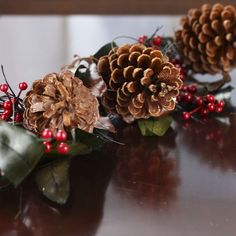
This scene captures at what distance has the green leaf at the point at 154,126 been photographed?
650 millimetres

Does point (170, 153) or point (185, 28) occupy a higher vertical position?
point (185, 28)

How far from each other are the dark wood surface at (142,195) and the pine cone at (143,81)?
6cm

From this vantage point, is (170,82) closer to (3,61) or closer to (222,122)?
(222,122)

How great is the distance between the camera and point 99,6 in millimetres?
1516

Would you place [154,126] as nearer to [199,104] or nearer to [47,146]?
[199,104]

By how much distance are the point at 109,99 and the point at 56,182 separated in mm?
179

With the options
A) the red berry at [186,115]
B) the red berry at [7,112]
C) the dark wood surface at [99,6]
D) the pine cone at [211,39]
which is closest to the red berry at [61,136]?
the red berry at [7,112]

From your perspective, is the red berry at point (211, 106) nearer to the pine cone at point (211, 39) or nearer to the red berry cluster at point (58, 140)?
the pine cone at point (211, 39)

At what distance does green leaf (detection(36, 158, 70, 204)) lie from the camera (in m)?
0.49

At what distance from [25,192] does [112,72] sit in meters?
0.19

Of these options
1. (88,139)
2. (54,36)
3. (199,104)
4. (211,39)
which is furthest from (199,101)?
(54,36)

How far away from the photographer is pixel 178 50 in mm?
818

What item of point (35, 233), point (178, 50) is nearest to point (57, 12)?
point (178, 50)

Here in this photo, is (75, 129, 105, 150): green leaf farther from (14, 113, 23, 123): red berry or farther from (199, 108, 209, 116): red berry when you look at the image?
(199, 108, 209, 116): red berry
